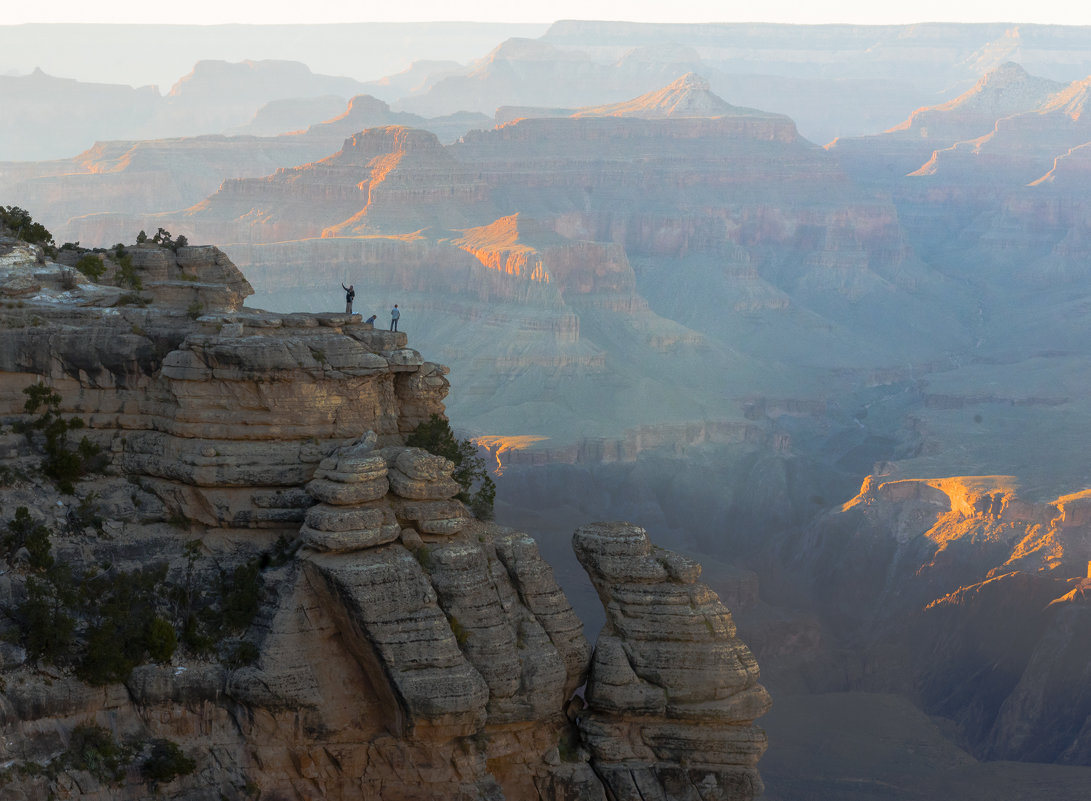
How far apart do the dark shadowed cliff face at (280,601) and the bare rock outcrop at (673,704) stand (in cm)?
8

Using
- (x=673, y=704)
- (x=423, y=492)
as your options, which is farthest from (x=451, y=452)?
(x=673, y=704)

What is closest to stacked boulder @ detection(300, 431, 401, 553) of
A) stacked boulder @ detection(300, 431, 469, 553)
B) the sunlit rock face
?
stacked boulder @ detection(300, 431, 469, 553)

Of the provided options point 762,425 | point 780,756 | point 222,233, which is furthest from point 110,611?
point 222,233

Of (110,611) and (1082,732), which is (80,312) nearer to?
(110,611)

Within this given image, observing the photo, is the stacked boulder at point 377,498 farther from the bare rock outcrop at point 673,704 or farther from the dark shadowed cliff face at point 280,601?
the bare rock outcrop at point 673,704

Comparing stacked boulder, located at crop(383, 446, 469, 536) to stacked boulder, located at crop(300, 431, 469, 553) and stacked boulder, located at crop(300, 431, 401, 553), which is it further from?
stacked boulder, located at crop(300, 431, 401, 553)

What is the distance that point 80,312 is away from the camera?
42.5 m

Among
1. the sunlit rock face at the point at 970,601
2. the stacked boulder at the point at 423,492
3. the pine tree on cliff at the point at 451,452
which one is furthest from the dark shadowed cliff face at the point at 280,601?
the sunlit rock face at the point at 970,601

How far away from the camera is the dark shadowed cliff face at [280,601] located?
36.5 m

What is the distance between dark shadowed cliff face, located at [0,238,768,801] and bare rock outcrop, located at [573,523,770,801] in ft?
0.26

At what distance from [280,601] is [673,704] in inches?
417

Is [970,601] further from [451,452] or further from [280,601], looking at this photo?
[280,601]

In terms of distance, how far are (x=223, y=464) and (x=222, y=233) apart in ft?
489

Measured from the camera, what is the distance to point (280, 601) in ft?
124
